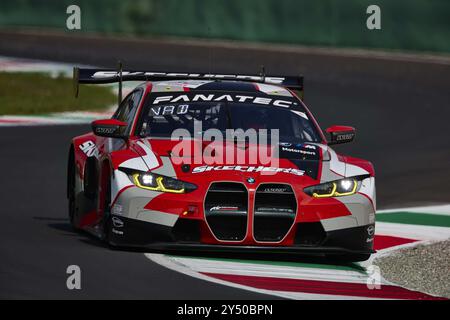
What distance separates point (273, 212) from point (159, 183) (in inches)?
34.2

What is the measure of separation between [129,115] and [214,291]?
11.1ft

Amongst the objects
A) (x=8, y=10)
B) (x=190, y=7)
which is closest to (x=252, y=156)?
(x=190, y=7)

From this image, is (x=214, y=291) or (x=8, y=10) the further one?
(x=8, y=10)

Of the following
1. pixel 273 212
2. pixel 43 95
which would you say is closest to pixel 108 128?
pixel 273 212

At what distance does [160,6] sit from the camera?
136 ft

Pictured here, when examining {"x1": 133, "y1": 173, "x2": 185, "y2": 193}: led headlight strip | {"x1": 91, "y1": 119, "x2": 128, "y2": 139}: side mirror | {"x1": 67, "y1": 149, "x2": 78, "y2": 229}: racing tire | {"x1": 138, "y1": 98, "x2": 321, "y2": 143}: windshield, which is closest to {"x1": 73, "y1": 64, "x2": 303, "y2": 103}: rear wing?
{"x1": 67, "y1": 149, "x2": 78, "y2": 229}: racing tire

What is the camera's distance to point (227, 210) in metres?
10.3

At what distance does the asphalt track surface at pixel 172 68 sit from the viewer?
9.24 metres

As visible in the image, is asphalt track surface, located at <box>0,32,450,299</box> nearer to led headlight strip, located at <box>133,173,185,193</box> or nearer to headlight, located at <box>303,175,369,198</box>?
led headlight strip, located at <box>133,173,185,193</box>

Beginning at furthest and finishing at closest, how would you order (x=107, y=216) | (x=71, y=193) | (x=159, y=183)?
(x=71, y=193) → (x=107, y=216) → (x=159, y=183)

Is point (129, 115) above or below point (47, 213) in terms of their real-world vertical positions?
above

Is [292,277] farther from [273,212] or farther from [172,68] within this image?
[172,68]

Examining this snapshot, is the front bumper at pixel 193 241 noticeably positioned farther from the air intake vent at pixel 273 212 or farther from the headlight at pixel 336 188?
the headlight at pixel 336 188
